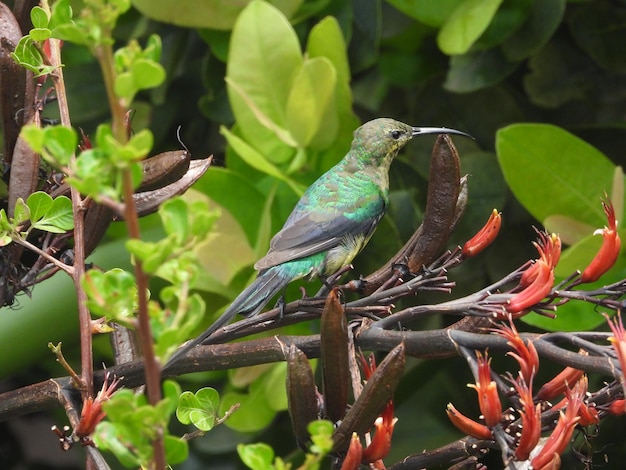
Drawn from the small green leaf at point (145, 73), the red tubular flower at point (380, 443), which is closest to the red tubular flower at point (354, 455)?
the red tubular flower at point (380, 443)

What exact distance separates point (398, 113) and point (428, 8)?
0.82 ft

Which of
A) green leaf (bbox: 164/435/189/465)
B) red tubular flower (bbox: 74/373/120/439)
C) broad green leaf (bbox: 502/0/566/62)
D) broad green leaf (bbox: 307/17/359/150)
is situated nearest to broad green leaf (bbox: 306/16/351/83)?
broad green leaf (bbox: 307/17/359/150)

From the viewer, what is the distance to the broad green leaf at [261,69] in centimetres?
84

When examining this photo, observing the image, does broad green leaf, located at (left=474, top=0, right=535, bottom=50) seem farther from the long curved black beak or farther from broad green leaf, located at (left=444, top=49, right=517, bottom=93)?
the long curved black beak

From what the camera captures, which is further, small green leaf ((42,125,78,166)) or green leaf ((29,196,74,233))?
green leaf ((29,196,74,233))

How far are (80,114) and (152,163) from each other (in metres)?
0.61

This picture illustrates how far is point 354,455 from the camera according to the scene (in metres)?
0.43

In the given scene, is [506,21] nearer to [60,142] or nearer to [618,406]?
[618,406]

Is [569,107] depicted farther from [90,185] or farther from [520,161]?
[90,185]

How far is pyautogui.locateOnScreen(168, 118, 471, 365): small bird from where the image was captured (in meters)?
0.68

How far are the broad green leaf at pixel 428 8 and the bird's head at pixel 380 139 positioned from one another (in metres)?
0.14

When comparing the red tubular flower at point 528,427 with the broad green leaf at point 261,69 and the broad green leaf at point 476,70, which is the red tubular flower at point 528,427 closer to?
the broad green leaf at point 261,69

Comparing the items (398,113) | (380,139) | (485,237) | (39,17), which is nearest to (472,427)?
(485,237)

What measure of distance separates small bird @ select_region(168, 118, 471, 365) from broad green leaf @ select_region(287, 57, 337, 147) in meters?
0.05
